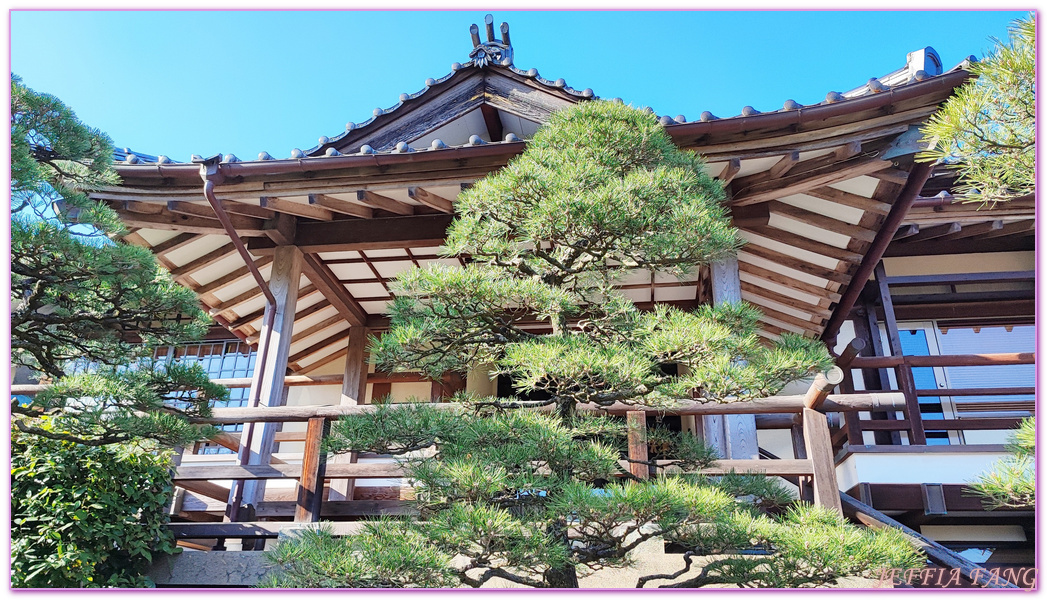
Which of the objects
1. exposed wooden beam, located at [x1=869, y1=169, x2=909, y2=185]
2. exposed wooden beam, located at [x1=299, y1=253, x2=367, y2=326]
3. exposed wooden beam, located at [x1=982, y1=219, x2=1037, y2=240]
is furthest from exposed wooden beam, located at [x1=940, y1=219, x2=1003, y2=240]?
exposed wooden beam, located at [x1=299, y1=253, x2=367, y2=326]

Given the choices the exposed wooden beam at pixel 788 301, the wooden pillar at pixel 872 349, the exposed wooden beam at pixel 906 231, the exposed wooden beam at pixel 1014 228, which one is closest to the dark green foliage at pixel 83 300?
the exposed wooden beam at pixel 788 301

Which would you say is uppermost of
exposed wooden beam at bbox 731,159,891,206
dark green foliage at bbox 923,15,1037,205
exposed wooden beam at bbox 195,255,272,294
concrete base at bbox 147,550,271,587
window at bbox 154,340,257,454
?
exposed wooden beam at bbox 731,159,891,206

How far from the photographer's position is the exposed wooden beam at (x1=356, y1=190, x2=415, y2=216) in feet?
18.4

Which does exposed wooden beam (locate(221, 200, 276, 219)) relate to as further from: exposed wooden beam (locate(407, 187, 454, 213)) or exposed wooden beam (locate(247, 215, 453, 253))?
exposed wooden beam (locate(407, 187, 454, 213))

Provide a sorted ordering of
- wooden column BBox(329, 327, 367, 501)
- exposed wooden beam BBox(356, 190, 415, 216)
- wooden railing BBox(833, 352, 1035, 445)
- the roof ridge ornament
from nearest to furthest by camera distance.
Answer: exposed wooden beam BBox(356, 190, 415, 216), wooden railing BBox(833, 352, 1035, 445), the roof ridge ornament, wooden column BBox(329, 327, 367, 501)

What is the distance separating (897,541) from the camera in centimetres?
265

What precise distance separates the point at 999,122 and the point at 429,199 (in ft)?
13.4

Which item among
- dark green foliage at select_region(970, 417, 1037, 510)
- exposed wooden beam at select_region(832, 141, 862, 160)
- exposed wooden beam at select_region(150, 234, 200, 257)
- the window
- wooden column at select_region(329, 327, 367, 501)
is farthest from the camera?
the window

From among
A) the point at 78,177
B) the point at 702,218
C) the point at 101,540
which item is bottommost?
the point at 101,540

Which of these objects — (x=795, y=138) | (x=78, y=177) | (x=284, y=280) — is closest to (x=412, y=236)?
(x=284, y=280)

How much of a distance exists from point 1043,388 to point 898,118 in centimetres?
323

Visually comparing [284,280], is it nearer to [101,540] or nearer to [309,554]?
[101,540]

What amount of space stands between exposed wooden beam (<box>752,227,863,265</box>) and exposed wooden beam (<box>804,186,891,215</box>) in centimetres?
70

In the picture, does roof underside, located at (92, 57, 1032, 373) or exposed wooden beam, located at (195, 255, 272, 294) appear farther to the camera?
exposed wooden beam, located at (195, 255, 272, 294)
